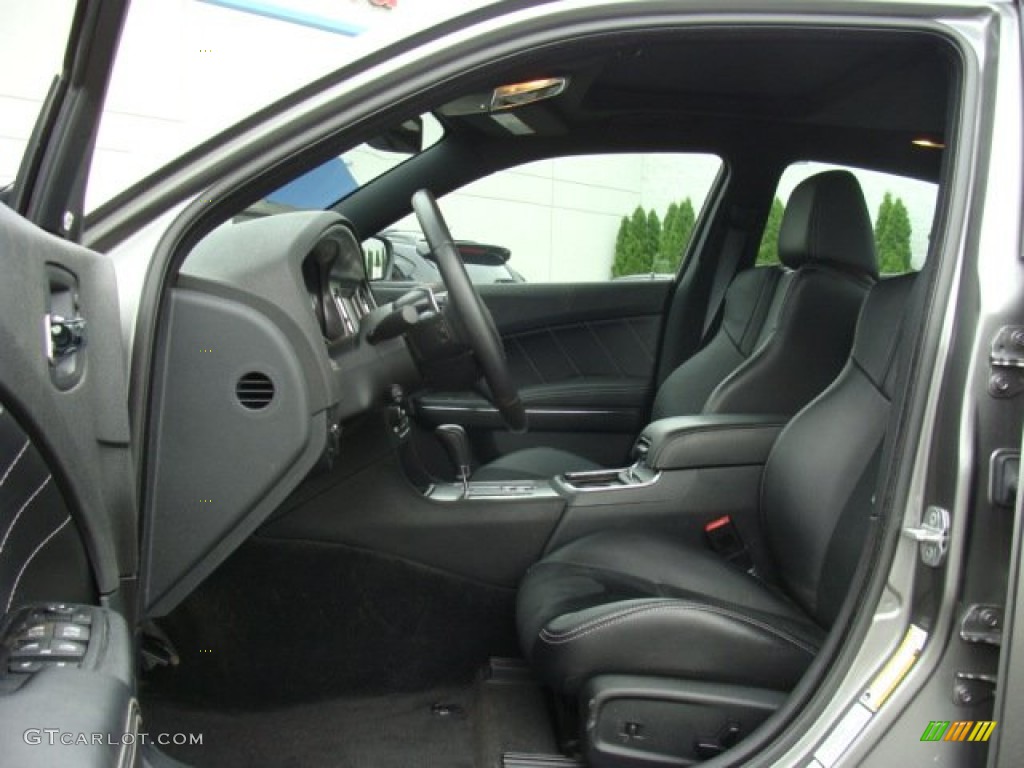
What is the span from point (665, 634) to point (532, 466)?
1.12 m

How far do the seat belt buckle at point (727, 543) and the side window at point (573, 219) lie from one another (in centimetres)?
110

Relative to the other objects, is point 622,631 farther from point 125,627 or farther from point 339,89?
point 339,89

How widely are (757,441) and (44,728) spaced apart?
1752 millimetres

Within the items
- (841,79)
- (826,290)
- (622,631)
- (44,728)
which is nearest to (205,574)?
(44,728)

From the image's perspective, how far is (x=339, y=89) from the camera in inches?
48.6

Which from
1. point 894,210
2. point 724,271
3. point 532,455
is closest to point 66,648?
point 532,455

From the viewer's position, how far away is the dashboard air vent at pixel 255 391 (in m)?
1.34

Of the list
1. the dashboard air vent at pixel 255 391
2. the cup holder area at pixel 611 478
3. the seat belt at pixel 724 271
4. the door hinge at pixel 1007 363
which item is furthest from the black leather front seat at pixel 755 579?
the seat belt at pixel 724 271

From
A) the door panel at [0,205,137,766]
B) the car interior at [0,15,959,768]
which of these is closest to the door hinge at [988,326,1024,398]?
the car interior at [0,15,959,768]

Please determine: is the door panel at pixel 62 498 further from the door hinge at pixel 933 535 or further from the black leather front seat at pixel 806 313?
the black leather front seat at pixel 806 313

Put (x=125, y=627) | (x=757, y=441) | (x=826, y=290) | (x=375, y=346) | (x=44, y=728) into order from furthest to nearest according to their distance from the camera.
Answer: (x=826, y=290) < (x=757, y=441) < (x=375, y=346) < (x=125, y=627) < (x=44, y=728)

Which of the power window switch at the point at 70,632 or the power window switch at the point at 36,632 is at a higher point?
the power window switch at the point at 36,632

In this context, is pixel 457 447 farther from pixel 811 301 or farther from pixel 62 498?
pixel 62 498

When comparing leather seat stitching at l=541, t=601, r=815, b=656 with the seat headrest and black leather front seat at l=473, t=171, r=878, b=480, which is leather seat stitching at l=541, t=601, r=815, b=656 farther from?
the seat headrest
